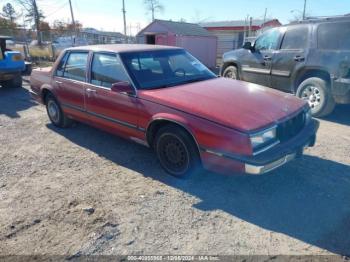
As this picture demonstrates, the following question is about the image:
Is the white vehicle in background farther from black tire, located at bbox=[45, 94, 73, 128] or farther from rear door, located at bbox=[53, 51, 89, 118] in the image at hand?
rear door, located at bbox=[53, 51, 89, 118]

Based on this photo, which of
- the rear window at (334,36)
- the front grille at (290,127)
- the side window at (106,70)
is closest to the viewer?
the front grille at (290,127)

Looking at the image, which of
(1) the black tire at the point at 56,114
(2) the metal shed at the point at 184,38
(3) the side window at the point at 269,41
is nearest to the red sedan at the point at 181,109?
(1) the black tire at the point at 56,114

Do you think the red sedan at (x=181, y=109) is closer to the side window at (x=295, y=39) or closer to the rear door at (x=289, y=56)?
the rear door at (x=289, y=56)

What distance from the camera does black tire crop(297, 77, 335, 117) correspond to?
6164 mm

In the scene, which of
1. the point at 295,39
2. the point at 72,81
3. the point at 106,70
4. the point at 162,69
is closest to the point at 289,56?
the point at 295,39

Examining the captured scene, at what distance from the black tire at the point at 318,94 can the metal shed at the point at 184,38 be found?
12075 millimetres

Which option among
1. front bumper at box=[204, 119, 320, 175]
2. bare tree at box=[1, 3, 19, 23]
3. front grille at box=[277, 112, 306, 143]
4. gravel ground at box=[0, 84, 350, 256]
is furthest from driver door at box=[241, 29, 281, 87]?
bare tree at box=[1, 3, 19, 23]

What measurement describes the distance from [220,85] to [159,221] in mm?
2078

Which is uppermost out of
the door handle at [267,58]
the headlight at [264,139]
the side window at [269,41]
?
the side window at [269,41]

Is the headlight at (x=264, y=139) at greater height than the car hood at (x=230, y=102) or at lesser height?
lesser

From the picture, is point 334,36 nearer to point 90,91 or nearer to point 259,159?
point 259,159

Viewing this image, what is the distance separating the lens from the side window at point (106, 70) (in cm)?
420

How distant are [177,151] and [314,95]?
4085mm

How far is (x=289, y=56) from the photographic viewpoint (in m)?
6.85
